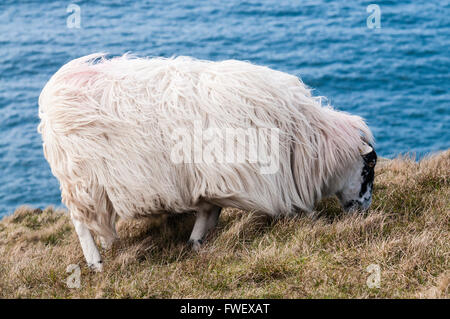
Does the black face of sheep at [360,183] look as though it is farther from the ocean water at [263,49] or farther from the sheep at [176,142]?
the ocean water at [263,49]

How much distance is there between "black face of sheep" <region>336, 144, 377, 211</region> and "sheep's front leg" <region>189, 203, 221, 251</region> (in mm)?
1135

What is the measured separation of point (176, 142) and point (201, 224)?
0.75 meters

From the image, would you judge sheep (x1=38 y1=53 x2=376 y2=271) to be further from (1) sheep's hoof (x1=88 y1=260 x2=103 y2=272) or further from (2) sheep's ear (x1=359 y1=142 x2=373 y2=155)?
(2) sheep's ear (x1=359 y1=142 x2=373 y2=155)

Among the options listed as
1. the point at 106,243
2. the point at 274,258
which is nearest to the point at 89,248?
the point at 106,243

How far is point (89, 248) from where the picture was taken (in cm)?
431

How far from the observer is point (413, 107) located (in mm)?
15945

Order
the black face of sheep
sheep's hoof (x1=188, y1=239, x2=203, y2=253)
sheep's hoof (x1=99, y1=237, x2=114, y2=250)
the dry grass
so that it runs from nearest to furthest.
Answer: the dry grass → sheep's hoof (x1=188, y1=239, x2=203, y2=253) → sheep's hoof (x1=99, y1=237, x2=114, y2=250) → the black face of sheep

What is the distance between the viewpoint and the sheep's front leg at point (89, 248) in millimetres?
4254

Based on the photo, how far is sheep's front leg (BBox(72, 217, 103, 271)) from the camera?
4.25 meters

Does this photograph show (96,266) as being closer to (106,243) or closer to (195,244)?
(106,243)

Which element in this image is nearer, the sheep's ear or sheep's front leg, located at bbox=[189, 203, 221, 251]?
sheep's front leg, located at bbox=[189, 203, 221, 251]

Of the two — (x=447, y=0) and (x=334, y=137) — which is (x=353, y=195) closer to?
(x=334, y=137)

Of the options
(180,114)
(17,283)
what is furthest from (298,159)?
(17,283)

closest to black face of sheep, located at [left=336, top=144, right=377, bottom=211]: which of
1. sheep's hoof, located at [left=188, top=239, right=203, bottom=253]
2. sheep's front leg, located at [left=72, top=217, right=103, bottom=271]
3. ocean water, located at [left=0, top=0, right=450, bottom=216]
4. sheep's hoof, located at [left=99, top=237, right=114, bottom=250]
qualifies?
sheep's hoof, located at [left=188, top=239, right=203, bottom=253]
